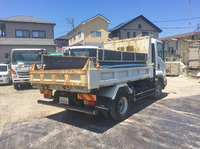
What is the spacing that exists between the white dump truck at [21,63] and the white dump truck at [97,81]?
15.8 feet

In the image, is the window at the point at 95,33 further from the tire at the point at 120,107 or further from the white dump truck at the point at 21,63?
the tire at the point at 120,107

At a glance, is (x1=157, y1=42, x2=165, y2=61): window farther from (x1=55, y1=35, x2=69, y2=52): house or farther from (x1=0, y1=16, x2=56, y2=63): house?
(x1=55, y1=35, x2=69, y2=52): house

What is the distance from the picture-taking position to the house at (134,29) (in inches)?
1234

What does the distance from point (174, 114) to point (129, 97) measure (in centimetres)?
170

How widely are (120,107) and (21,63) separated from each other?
7534mm

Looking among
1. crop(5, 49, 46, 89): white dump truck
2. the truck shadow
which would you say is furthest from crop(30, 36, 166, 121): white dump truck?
crop(5, 49, 46, 89): white dump truck

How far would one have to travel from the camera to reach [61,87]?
4.31 meters

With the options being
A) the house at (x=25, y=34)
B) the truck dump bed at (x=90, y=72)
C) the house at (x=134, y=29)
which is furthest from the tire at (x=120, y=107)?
the house at (x=134, y=29)

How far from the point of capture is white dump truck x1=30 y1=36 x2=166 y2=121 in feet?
12.7

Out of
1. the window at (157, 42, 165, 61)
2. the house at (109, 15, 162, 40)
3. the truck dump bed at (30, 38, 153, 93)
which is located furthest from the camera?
the house at (109, 15, 162, 40)

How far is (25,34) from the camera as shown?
23.2 metres

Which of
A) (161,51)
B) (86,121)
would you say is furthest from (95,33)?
(86,121)

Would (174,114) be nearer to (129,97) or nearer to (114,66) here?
(129,97)

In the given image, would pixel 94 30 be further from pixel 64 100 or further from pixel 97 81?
pixel 97 81
